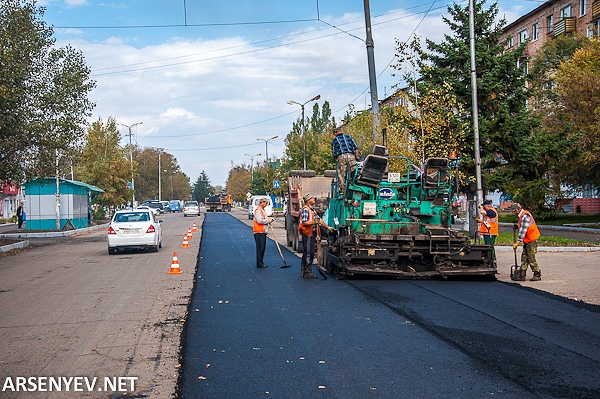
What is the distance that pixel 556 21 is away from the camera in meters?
52.2

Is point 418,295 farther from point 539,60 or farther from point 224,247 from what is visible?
point 539,60

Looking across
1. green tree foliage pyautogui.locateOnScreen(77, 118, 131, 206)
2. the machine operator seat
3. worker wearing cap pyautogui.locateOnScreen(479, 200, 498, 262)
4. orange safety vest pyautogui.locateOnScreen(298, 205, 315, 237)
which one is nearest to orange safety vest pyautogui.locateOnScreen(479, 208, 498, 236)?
worker wearing cap pyautogui.locateOnScreen(479, 200, 498, 262)

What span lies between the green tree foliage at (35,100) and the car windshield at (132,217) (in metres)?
5.49

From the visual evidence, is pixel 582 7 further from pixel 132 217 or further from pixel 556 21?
pixel 132 217

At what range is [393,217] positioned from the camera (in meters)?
15.4

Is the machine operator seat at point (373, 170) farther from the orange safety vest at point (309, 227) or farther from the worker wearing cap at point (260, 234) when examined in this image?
the worker wearing cap at point (260, 234)

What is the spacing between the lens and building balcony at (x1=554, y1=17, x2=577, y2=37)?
4947 cm

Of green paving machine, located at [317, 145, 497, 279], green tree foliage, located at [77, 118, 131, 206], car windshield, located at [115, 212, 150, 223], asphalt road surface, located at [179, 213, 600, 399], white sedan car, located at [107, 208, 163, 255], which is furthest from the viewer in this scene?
green tree foliage, located at [77, 118, 131, 206]

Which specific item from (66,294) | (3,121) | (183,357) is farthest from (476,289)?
(3,121)

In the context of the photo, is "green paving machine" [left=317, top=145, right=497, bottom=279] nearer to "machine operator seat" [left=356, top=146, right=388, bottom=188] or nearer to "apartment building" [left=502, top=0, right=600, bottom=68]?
"machine operator seat" [left=356, top=146, right=388, bottom=188]

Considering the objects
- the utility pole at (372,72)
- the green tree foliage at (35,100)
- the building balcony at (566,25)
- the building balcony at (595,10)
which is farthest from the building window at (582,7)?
the green tree foliage at (35,100)

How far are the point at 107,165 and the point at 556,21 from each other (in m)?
38.2

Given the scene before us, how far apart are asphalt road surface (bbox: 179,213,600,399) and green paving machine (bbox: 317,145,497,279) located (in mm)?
774

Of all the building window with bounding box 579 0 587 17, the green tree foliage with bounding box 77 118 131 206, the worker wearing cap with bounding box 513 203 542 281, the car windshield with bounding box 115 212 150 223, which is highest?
the building window with bounding box 579 0 587 17
